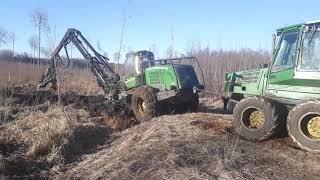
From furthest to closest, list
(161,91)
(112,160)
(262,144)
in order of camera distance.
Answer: (161,91) → (262,144) → (112,160)

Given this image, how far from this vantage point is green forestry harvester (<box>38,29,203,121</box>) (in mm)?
14305

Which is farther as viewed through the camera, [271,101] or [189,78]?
[189,78]

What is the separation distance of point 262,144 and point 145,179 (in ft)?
9.78

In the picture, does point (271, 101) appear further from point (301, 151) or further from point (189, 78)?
point (189, 78)

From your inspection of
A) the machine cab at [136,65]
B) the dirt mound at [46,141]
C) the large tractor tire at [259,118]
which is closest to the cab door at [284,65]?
the large tractor tire at [259,118]

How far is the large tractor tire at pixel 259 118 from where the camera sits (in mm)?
9445

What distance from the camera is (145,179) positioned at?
7.46m

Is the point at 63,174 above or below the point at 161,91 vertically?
below

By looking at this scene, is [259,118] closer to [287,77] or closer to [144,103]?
[287,77]

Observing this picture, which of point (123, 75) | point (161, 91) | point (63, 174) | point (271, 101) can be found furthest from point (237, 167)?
point (123, 75)

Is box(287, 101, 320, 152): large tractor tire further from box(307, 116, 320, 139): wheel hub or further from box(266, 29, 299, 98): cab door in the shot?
box(266, 29, 299, 98): cab door

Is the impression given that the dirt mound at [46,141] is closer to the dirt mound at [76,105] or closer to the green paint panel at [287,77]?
the dirt mound at [76,105]

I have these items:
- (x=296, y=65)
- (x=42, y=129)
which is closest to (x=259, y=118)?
(x=296, y=65)

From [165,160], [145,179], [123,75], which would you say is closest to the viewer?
[145,179]
